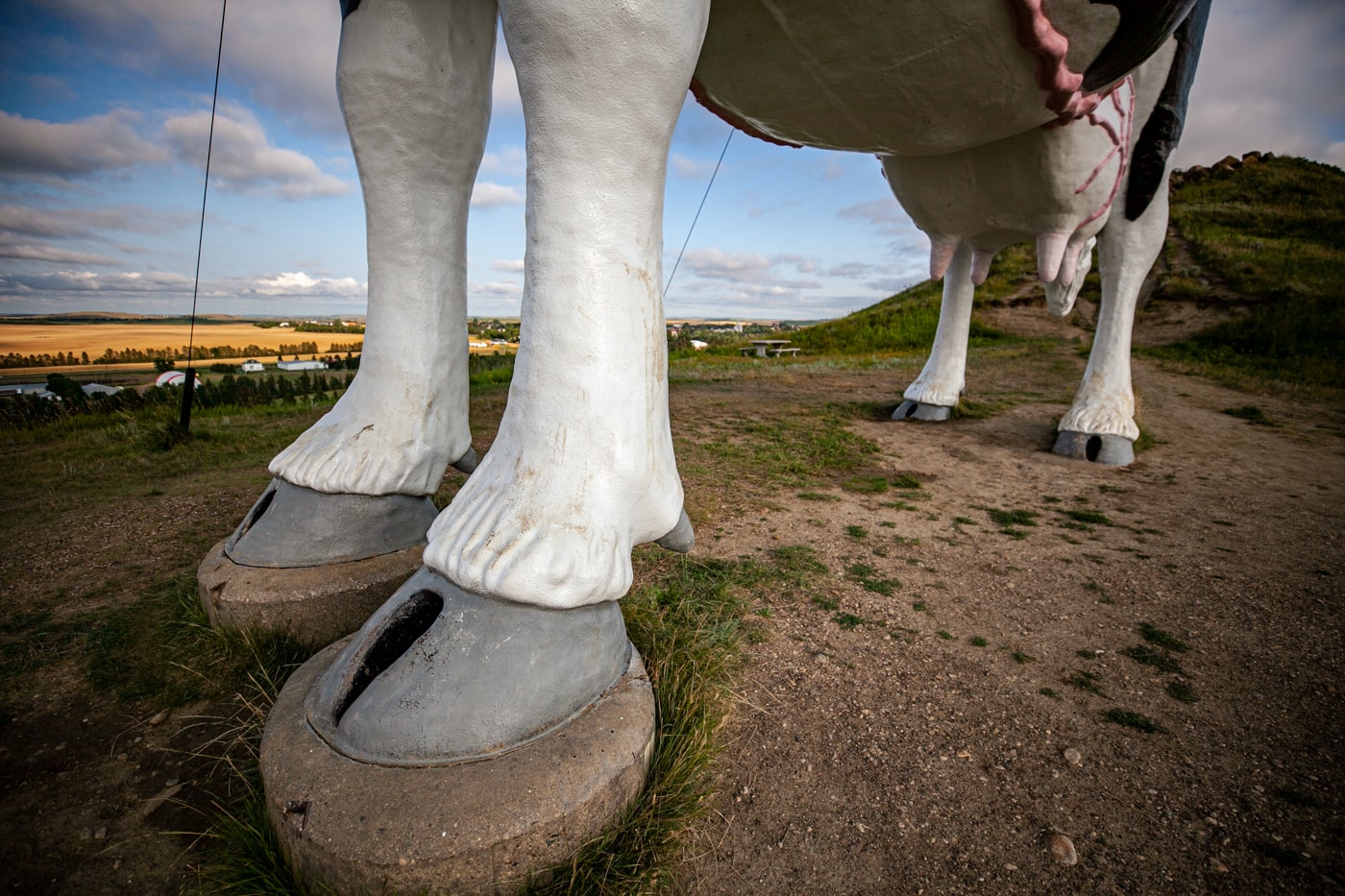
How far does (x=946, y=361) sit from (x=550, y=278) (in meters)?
3.91

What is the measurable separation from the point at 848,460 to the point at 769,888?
2.64 m

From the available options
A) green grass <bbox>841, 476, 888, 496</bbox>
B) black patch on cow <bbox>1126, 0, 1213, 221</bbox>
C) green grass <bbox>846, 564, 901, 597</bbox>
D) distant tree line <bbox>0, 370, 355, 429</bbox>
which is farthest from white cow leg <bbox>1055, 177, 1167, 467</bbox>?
distant tree line <bbox>0, 370, 355, 429</bbox>

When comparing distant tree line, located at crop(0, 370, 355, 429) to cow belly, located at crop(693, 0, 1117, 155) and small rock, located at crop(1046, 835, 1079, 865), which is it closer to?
cow belly, located at crop(693, 0, 1117, 155)

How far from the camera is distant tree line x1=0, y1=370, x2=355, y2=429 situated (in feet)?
11.5

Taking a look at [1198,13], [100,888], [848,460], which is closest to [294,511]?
[100,888]

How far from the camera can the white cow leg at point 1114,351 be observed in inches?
131

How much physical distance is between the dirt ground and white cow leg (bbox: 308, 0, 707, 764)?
0.35 m

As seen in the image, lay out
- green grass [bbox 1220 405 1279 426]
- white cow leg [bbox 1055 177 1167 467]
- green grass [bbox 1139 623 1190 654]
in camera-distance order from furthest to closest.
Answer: green grass [bbox 1220 405 1279 426]
white cow leg [bbox 1055 177 1167 467]
green grass [bbox 1139 623 1190 654]

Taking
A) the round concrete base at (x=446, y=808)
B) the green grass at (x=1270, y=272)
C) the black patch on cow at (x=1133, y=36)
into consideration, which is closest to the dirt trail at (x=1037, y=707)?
the round concrete base at (x=446, y=808)

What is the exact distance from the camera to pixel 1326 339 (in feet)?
24.0

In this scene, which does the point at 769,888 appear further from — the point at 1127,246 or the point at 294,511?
the point at 1127,246

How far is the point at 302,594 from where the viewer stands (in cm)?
139

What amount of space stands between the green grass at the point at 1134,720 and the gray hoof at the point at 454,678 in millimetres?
1092

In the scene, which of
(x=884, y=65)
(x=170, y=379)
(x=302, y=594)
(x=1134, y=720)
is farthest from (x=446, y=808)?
(x=170, y=379)
